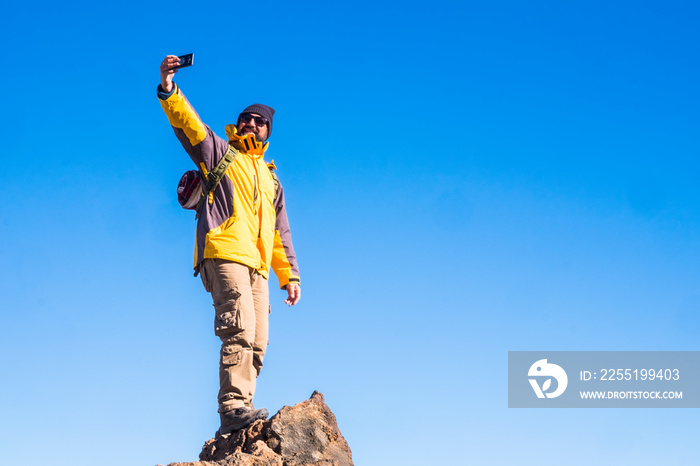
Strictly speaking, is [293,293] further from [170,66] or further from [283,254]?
[170,66]

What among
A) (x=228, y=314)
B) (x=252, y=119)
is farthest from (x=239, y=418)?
(x=252, y=119)

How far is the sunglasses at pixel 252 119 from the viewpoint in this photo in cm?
810

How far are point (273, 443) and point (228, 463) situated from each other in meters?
0.60

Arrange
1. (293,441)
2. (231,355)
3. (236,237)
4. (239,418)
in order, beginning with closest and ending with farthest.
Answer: (293,441) → (239,418) → (231,355) → (236,237)

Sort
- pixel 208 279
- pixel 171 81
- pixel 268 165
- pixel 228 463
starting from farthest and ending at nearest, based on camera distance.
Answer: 1. pixel 268 165
2. pixel 208 279
3. pixel 171 81
4. pixel 228 463

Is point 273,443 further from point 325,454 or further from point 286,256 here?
point 286,256

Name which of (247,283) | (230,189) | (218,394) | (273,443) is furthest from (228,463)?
(230,189)

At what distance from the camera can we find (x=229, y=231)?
750 cm

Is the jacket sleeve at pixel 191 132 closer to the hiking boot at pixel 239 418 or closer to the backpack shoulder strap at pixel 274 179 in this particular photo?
the backpack shoulder strap at pixel 274 179

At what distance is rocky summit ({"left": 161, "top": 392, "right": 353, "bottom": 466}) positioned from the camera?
6266mm

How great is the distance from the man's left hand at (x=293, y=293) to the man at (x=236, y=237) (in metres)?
0.65

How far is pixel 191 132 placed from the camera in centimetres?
732

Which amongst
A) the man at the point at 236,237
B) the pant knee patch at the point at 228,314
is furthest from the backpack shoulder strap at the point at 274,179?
the pant knee patch at the point at 228,314

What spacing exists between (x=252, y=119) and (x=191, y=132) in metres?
0.95
